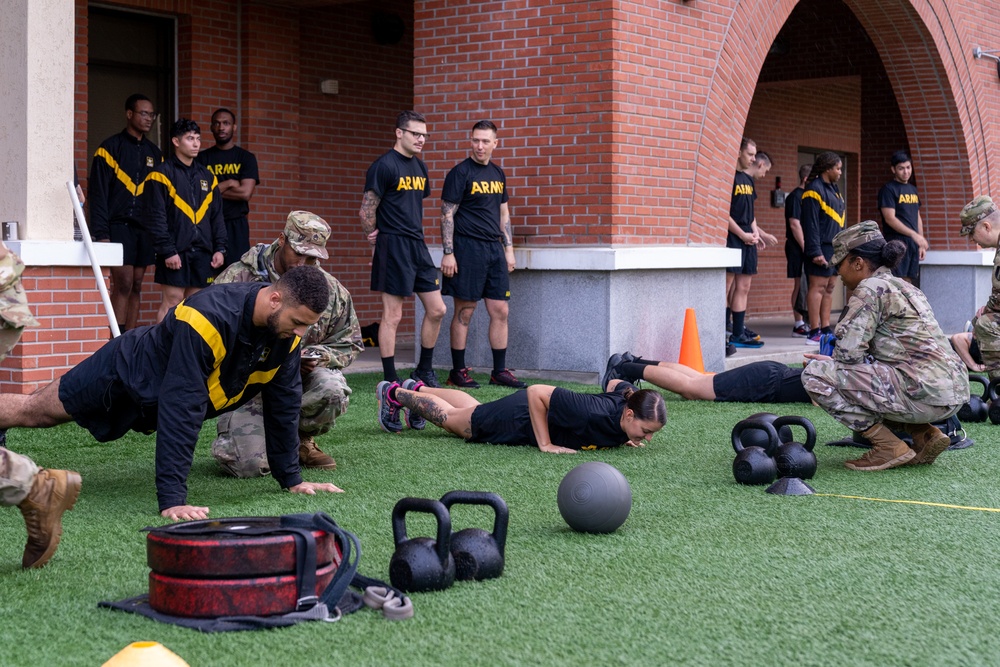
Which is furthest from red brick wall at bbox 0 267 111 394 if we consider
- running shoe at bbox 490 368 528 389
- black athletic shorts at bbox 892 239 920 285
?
black athletic shorts at bbox 892 239 920 285

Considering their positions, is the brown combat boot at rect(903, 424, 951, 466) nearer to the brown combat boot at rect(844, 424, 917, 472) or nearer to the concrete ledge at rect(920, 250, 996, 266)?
the brown combat boot at rect(844, 424, 917, 472)

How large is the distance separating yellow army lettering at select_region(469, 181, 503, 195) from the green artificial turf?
3578 mm

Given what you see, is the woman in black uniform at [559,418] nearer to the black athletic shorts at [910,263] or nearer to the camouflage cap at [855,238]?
the camouflage cap at [855,238]

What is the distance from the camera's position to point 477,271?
10.3m

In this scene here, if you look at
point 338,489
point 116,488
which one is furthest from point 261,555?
point 116,488

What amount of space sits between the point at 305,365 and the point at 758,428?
250 cm

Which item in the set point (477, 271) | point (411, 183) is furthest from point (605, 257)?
point (411, 183)

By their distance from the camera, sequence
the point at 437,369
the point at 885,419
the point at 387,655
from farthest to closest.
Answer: the point at 437,369
the point at 885,419
the point at 387,655

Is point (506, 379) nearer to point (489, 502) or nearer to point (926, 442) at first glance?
point (926, 442)

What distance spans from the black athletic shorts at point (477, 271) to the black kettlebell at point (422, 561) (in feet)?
20.1

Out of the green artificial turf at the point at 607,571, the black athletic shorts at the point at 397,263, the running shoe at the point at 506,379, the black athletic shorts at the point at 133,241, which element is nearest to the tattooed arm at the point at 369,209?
the black athletic shorts at the point at 397,263

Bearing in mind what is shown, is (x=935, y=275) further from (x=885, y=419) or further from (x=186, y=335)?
(x=186, y=335)

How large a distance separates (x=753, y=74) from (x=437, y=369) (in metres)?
4.40

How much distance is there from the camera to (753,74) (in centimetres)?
1240
